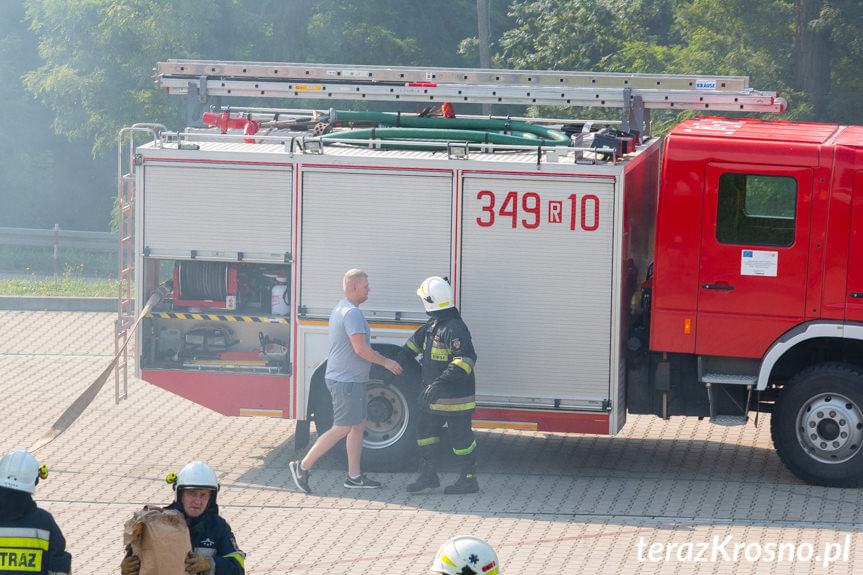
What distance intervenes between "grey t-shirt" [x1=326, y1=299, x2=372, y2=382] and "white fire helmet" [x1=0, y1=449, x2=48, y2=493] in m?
4.14

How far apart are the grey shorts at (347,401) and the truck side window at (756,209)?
2913mm

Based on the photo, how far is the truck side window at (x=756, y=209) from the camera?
29.8ft

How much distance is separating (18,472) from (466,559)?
208 centimetres

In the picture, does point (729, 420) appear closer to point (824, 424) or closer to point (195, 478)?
point (824, 424)

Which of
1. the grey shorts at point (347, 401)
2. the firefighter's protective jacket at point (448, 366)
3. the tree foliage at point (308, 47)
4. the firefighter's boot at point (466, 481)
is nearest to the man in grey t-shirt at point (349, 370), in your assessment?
the grey shorts at point (347, 401)

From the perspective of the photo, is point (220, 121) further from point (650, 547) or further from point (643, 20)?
point (643, 20)

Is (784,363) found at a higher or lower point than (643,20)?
lower

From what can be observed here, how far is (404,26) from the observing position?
2738cm

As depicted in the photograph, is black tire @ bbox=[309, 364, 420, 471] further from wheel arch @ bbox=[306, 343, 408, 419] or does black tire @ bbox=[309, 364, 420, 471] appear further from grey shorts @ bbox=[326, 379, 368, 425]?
grey shorts @ bbox=[326, 379, 368, 425]

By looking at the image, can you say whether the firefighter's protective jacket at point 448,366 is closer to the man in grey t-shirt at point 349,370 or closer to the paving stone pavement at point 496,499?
the man in grey t-shirt at point 349,370

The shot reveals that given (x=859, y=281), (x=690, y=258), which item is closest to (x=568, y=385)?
(x=690, y=258)

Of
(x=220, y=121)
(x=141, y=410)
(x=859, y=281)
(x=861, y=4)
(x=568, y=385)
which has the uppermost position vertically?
(x=861, y=4)

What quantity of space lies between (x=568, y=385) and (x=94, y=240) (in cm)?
1625

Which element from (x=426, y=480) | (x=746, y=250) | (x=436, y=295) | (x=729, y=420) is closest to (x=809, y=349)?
(x=729, y=420)
